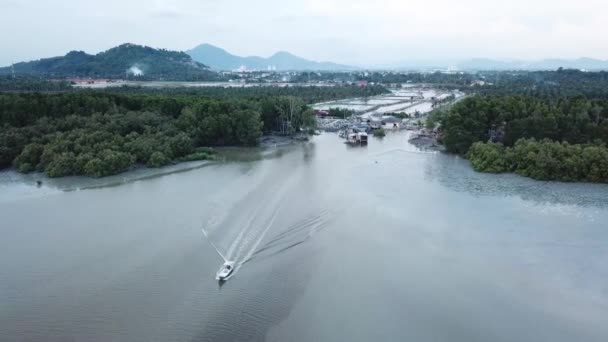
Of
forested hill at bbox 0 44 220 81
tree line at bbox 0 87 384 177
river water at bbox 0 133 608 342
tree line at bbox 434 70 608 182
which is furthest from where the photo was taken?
forested hill at bbox 0 44 220 81

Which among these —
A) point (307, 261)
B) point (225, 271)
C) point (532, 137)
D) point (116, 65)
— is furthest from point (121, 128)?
point (116, 65)

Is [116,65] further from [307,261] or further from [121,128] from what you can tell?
[307,261]

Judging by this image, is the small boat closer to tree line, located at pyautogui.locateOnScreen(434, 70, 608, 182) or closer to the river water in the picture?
the river water

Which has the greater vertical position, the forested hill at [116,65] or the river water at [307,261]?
the forested hill at [116,65]

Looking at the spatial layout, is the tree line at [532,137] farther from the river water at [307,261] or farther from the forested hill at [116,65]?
the forested hill at [116,65]

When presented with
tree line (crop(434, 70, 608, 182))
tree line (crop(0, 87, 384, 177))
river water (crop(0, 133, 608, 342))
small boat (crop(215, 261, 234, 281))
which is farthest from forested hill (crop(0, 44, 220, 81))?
small boat (crop(215, 261, 234, 281))

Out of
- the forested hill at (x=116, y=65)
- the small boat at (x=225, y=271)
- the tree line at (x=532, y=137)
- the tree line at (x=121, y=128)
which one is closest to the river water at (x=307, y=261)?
the small boat at (x=225, y=271)

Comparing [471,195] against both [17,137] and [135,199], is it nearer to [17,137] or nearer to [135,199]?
[135,199]
